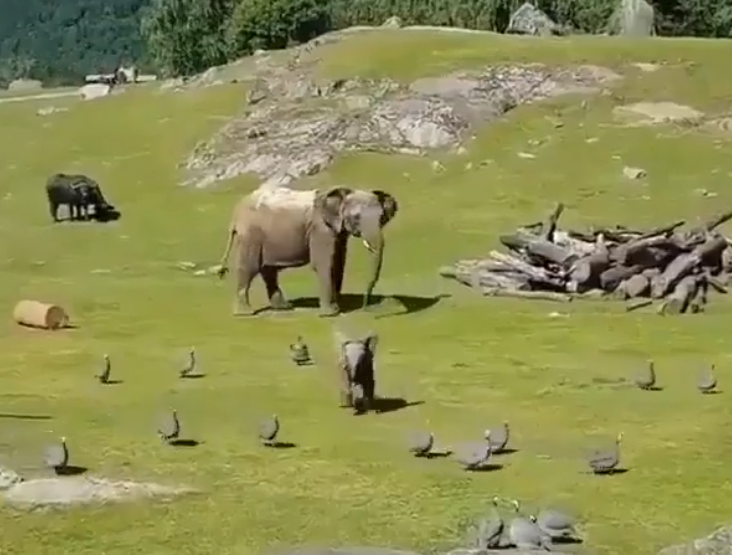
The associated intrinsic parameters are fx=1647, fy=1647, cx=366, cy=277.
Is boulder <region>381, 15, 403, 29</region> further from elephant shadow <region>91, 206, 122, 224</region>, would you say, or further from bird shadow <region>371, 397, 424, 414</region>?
bird shadow <region>371, 397, 424, 414</region>

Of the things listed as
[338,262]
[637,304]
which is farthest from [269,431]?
[637,304]

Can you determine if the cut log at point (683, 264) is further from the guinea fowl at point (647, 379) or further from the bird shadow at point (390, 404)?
the bird shadow at point (390, 404)

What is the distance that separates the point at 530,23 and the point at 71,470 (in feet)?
164

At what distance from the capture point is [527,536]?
1179 cm

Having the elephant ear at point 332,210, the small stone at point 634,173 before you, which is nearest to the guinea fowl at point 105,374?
the elephant ear at point 332,210

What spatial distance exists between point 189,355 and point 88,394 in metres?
2.35

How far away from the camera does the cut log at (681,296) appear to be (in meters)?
24.8

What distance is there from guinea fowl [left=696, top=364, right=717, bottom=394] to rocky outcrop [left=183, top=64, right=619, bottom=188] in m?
20.9

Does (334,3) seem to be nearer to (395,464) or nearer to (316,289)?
(316,289)

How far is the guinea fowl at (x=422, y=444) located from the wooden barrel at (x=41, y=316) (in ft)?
30.3

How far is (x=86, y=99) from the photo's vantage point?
56250 millimetres

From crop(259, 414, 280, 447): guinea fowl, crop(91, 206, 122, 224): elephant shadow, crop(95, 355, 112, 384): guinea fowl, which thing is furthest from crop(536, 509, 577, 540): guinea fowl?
crop(91, 206, 122, 224): elephant shadow

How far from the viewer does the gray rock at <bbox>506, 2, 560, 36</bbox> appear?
62.1 metres

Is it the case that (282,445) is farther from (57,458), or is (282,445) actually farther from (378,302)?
(378,302)
